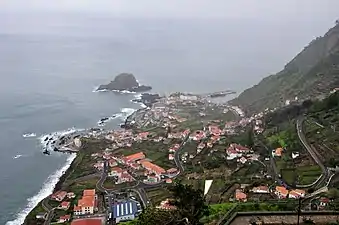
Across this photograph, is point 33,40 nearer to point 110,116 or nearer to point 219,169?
point 110,116

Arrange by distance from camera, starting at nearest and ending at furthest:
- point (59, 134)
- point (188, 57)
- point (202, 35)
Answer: point (59, 134) → point (188, 57) → point (202, 35)

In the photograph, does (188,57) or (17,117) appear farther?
(188,57)

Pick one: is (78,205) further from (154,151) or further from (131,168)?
(154,151)

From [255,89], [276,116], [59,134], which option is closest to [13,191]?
[59,134]

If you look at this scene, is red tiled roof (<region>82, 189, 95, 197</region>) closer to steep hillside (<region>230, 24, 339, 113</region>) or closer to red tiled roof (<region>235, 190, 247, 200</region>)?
red tiled roof (<region>235, 190, 247, 200</region>)

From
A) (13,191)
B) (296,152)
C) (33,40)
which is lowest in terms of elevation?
(13,191)

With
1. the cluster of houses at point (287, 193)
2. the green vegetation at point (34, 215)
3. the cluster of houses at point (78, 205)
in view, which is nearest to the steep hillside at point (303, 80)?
the cluster of houses at point (287, 193)

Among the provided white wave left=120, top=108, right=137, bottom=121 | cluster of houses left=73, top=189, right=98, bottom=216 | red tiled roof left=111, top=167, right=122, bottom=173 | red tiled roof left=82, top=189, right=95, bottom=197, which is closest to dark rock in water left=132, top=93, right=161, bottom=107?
white wave left=120, top=108, right=137, bottom=121
